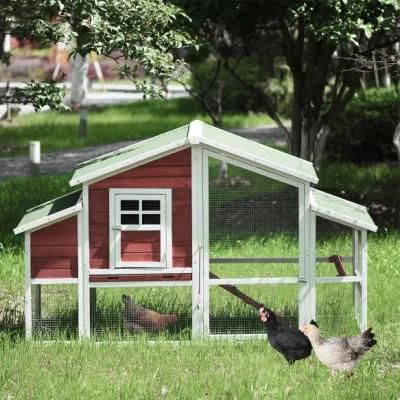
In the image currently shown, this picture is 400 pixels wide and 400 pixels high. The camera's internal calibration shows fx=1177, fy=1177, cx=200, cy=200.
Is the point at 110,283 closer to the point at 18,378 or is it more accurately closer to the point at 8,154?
the point at 18,378

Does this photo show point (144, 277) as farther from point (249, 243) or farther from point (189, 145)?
point (189, 145)

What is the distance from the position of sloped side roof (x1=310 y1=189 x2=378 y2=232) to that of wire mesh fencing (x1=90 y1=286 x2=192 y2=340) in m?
1.36

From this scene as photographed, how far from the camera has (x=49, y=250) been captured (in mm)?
10211

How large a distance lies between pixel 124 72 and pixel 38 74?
38234mm

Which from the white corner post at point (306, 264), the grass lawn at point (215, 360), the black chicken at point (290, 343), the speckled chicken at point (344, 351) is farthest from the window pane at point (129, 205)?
the speckled chicken at point (344, 351)

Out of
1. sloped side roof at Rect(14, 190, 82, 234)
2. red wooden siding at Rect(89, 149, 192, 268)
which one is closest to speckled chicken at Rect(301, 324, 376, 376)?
red wooden siding at Rect(89, 149, 192, 268)

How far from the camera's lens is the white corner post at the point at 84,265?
33.2 feet

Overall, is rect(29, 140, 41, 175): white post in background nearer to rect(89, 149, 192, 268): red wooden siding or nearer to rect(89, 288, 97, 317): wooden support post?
rect(89, 288, 97, 317): wooden support post

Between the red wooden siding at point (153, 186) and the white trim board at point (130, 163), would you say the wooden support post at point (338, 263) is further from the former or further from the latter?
the white trim board at point (130, 163)

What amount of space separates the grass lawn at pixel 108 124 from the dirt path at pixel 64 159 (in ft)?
2.55

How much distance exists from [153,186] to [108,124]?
22.4m

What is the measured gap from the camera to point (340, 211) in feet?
33.8

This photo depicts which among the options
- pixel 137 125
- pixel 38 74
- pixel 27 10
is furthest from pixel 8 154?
pixel 38 74

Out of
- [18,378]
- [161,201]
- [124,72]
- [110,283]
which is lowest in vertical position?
[18,378]
